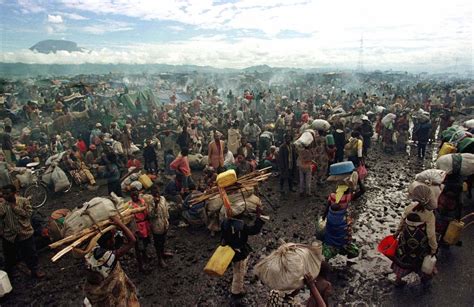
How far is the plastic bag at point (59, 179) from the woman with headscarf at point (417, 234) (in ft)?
29.9

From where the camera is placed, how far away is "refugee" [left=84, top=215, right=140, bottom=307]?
127 inches

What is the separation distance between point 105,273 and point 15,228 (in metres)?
2.89

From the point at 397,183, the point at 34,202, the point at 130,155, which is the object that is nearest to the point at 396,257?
the point at 397,183

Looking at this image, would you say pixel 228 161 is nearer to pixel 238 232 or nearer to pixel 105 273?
pixel 238 232

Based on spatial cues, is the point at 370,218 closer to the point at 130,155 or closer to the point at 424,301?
the point at 424,301

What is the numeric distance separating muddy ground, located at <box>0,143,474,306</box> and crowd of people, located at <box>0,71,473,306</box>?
0.26 meters

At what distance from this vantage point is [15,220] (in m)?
5.06

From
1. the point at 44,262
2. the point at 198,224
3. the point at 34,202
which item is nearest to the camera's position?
the point at 44,262

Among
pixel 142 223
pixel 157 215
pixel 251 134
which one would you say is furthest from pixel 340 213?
pixel 251 134

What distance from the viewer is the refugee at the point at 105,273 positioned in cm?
322

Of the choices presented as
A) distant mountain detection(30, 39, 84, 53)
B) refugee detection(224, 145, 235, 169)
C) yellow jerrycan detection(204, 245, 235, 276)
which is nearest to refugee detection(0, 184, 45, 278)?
yellow jerrycan detection(204, 245, 235, 276)

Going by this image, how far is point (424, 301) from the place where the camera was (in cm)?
457

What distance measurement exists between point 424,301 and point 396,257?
73 centimetres

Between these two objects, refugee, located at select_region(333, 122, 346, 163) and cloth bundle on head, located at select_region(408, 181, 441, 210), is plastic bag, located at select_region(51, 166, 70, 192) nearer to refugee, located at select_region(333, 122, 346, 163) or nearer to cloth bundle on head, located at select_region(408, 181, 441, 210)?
refugee, located at select_region(333, 122, 346, 163)
